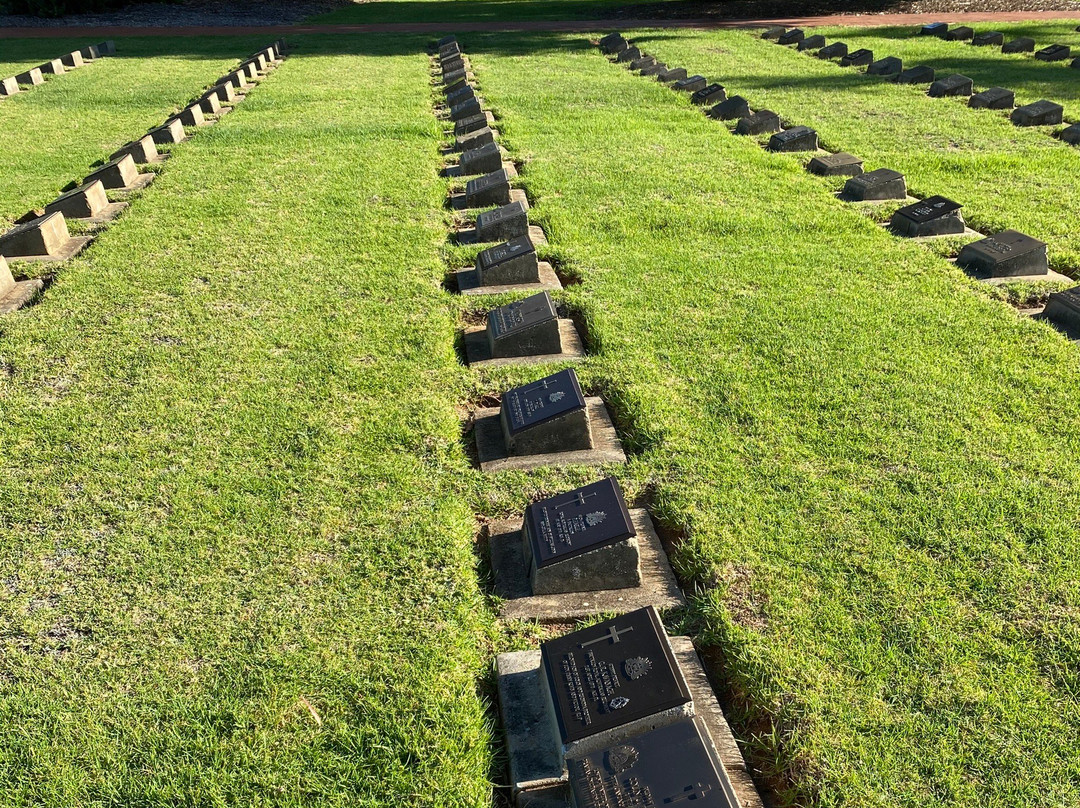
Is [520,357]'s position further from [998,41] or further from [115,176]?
[998,41]

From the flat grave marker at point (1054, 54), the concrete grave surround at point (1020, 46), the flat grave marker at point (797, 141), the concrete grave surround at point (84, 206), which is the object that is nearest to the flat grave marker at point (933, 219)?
the flat grave marker at point (797, 141)

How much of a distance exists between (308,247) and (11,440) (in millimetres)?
3280

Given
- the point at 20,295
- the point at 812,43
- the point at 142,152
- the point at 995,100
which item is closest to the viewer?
the point at 20,295

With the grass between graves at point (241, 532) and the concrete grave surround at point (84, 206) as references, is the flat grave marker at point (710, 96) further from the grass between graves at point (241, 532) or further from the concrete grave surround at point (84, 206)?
the concrete grave surround at point (84, 206)

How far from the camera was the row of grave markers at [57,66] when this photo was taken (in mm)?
15492

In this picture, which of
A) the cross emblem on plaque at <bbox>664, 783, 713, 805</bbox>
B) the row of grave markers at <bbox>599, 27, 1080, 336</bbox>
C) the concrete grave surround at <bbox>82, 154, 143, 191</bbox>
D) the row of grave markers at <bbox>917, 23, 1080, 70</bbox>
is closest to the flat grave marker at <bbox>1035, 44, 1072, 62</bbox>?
the row of grave markers at <bbox>917, 23, 1080, 70</bbox>

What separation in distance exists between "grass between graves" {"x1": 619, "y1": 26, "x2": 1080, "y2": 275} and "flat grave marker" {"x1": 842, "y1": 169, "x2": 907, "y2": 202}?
0.92ft

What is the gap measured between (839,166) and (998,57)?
398 inches

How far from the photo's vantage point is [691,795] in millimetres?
2502

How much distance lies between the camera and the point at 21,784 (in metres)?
2.89

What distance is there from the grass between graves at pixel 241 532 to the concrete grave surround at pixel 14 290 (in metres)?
0.25

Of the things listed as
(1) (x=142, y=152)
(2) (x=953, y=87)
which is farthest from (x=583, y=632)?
(2) (x=953, y=87)

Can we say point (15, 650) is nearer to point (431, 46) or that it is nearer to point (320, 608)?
point (320, 608)

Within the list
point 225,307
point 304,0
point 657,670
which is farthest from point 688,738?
point 304,0
